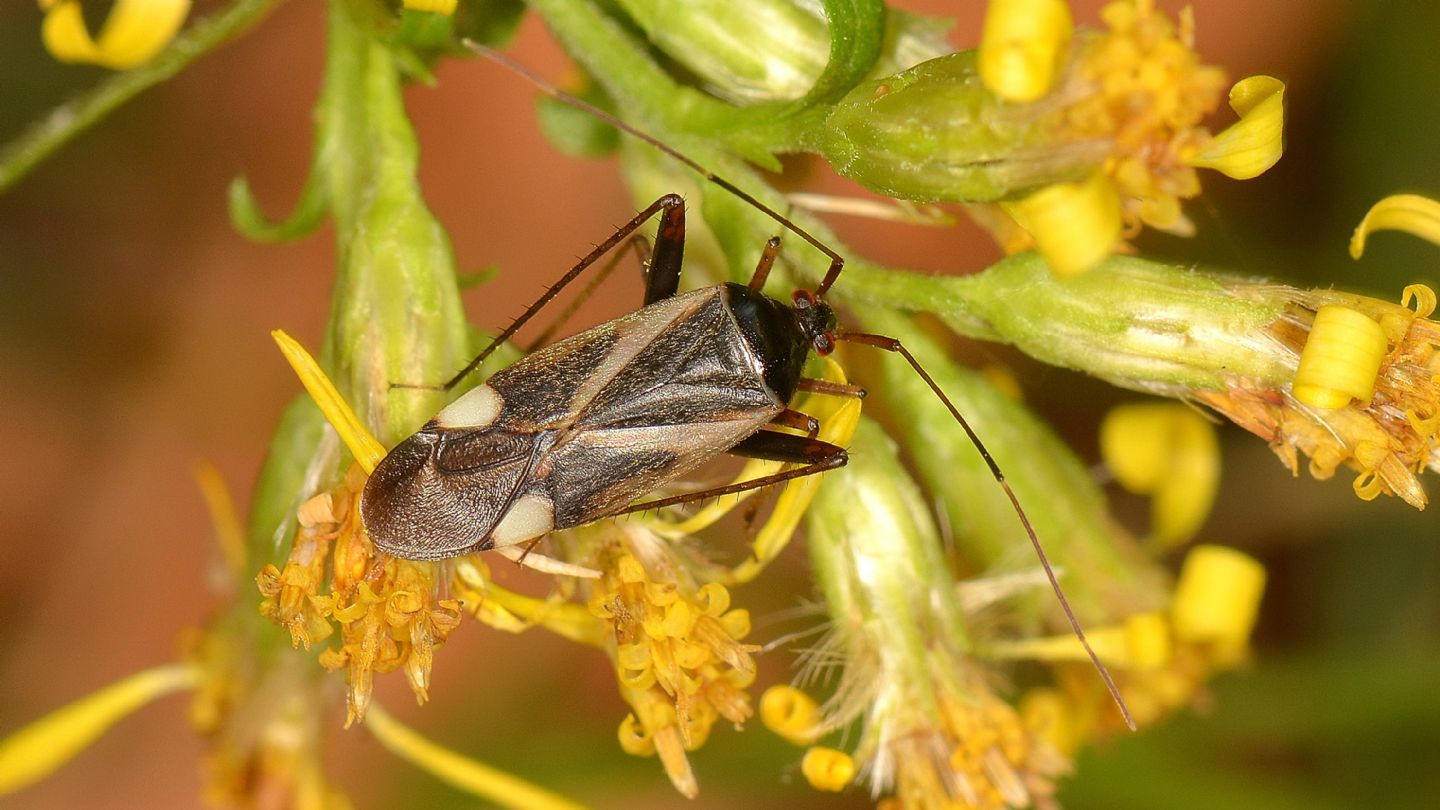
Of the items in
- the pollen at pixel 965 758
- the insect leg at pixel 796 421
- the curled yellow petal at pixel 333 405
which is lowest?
the pollen at pixel 965 758

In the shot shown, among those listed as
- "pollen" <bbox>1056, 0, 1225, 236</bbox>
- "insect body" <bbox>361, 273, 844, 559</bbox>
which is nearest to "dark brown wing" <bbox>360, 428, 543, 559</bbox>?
"insect body" <bbox>361, 273, 844, 559</bbox>

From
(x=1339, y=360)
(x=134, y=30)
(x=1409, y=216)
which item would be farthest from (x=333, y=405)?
(x=1409, y=216)

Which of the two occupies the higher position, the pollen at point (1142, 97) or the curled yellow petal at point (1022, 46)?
the curled yellow petal at point (1022, 46)

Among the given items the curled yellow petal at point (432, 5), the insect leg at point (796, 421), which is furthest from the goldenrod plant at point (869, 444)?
the insect leg at point (796, 421)

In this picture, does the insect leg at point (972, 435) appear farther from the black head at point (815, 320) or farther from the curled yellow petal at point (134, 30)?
the curled yellow petal at point (134, 30)

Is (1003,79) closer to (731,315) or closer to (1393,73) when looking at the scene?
(731,315)

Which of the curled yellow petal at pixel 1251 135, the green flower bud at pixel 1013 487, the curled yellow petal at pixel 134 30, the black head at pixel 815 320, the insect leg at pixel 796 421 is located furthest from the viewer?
the green flower bud at pixel 1013 487

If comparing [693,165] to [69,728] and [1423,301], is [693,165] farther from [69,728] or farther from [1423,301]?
[69,728]
